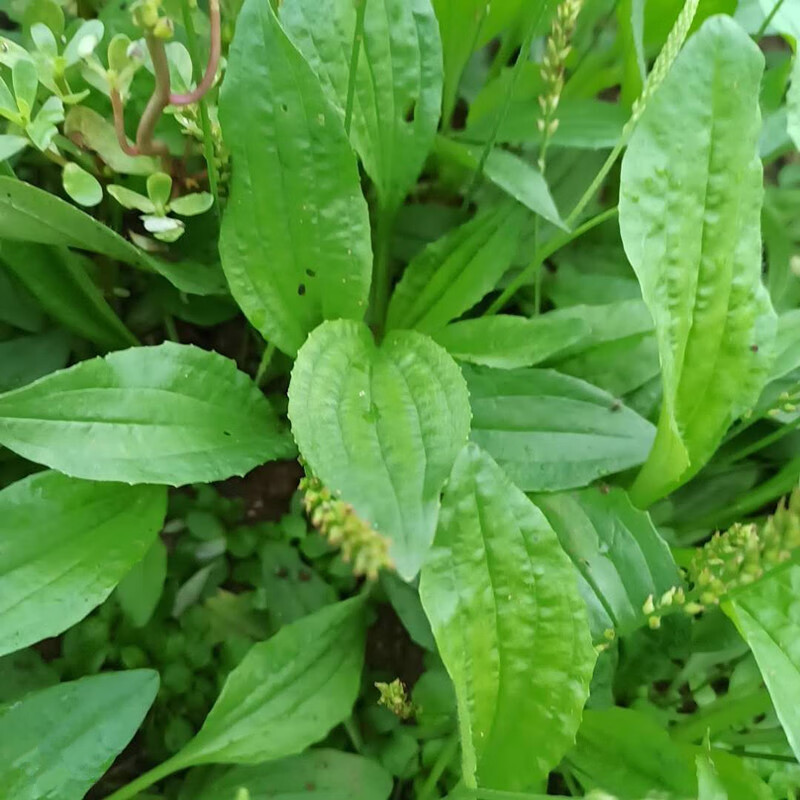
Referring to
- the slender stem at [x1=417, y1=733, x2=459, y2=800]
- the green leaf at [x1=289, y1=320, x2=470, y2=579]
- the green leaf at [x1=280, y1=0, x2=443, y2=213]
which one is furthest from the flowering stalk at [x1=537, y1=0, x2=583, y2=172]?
the slender stem at [x1=417, y1=733, x2=459, y2=800]

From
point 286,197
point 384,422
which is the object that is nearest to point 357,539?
point 384,422

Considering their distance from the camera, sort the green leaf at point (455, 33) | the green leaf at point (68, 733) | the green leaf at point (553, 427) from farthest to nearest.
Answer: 1. the green leaf at point (455, 33)
2. the green leaf at point (553, 427)
3. the green leaf at point (68, 733)

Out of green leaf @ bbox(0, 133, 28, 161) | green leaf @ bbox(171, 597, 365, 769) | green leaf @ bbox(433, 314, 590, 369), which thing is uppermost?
green leaf @ bbox(0, 133, 28, 161)

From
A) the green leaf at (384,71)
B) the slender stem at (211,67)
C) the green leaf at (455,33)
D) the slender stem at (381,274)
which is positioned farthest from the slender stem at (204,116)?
the green leaf at (455,33)

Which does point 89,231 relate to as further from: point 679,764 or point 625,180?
point 679,764

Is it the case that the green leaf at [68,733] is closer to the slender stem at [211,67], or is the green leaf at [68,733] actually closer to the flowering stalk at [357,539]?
the flowering stalk at [357,539]

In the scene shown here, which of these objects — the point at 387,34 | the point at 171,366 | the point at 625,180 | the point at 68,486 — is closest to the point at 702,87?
the point at 625,180

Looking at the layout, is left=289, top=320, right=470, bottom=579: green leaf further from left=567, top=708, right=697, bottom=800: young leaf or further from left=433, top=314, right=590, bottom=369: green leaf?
left=567, top=708, right=697, bottom=800: young leaf
